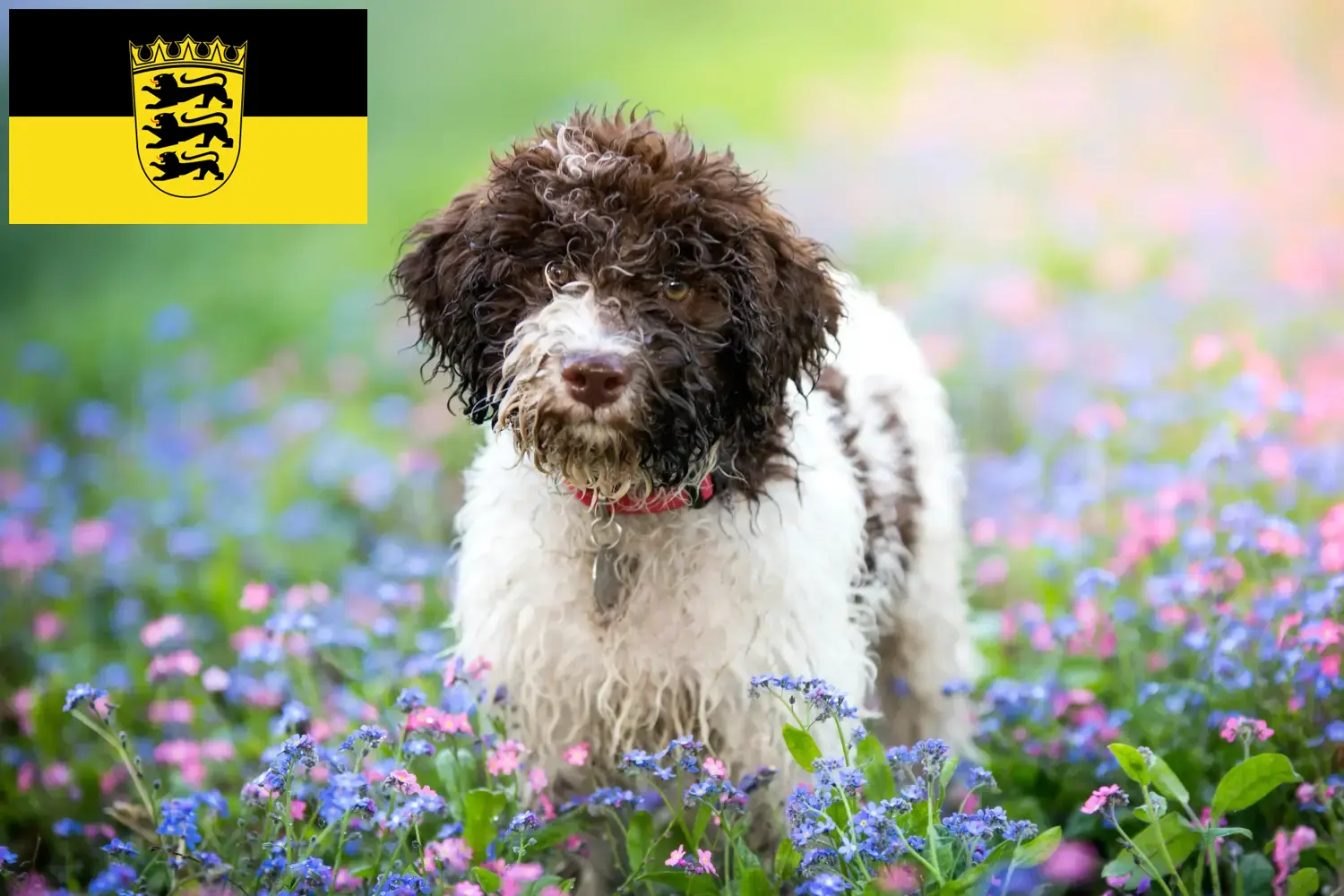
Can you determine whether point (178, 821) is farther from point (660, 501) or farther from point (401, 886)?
point (660, 501)

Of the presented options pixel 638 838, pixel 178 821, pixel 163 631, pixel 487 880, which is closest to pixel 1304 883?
pixel 638 838

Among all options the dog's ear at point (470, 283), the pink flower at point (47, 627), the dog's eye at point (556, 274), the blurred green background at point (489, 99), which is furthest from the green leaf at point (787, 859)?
the pink flower at point (47, 627)

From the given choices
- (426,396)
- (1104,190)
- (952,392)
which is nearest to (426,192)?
(426,396)

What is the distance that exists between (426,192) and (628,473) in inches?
140

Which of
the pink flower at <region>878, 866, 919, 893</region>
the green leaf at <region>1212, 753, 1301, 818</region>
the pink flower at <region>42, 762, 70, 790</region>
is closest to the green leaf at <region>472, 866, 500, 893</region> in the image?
the pink flower at <region>878, 866, 919, 893</region>

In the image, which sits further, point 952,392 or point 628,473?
point 952,392

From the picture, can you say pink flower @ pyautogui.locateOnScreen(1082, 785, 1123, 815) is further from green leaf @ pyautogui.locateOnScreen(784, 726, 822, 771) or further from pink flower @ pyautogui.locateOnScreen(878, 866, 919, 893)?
green leaf @ pyautogui.locateOnScreen(784, 726, 822, 771)

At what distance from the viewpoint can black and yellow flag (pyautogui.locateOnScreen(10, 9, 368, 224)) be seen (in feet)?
11.5

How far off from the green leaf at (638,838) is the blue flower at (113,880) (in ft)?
3.09

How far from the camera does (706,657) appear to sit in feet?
9.68

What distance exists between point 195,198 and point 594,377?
1.60 metres

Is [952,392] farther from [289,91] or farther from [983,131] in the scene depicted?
[289,91]

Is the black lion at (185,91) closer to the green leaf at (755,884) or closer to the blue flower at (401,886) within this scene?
the blue flower at (401,886)

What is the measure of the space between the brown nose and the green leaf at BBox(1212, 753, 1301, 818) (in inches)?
54.6
